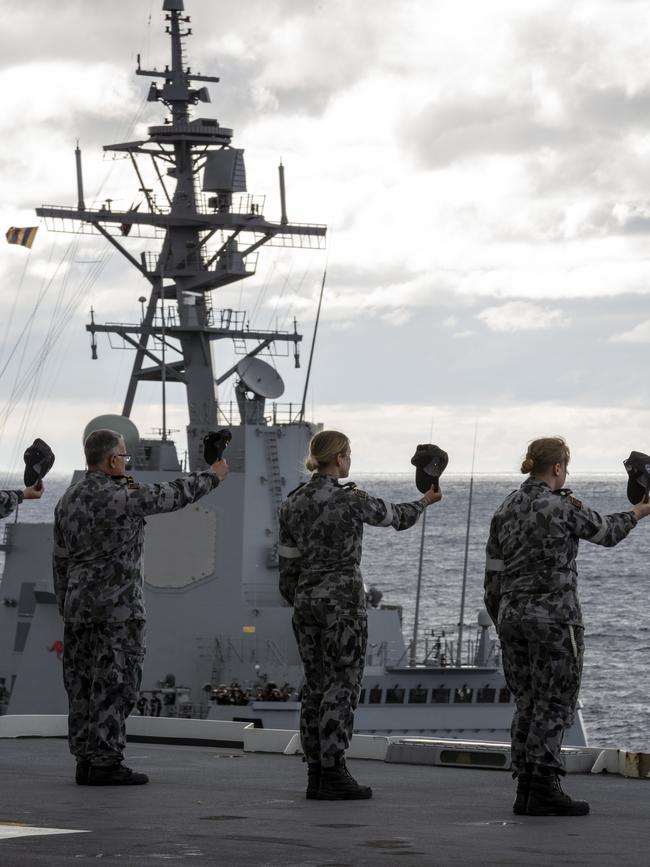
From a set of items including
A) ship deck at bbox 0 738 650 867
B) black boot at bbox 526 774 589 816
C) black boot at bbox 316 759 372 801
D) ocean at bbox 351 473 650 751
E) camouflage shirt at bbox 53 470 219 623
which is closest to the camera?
ship deck at bbox 0 738 650 867

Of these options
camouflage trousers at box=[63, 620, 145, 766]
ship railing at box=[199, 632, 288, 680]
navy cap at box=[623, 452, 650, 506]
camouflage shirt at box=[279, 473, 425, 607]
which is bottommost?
camouflage trousers at box=[63, 620, 145, 766]

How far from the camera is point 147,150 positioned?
3067 centimetres

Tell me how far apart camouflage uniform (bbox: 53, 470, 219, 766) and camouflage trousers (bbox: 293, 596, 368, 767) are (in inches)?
35.3

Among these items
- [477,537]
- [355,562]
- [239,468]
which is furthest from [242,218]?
[477,537]

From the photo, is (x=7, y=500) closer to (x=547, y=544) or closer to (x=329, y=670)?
(x=329, y=670)

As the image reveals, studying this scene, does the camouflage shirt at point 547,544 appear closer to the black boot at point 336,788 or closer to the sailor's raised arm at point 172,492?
the black boot at point 336,788

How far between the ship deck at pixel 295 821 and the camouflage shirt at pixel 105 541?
87 cm

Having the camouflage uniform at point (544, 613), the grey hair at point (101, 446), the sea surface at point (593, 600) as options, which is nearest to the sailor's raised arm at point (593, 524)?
the camouflage uniform at point (544, 613)

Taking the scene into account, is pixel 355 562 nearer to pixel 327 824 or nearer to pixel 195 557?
pixel 327 824

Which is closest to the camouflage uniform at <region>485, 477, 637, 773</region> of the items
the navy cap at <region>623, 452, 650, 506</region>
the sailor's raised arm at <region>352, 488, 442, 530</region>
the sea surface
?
the navy cap at <region>623, 452, 650, 506</region>

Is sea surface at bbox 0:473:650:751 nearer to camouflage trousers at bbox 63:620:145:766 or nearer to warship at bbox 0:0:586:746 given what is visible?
warship at bbox 0:0:586:746

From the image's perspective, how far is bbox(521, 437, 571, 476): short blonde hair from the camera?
7.39 m

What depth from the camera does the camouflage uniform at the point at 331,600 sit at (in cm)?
769

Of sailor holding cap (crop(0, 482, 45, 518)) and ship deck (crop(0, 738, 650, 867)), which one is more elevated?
sailor holding cap (crop(0, 482, 45, 518))
